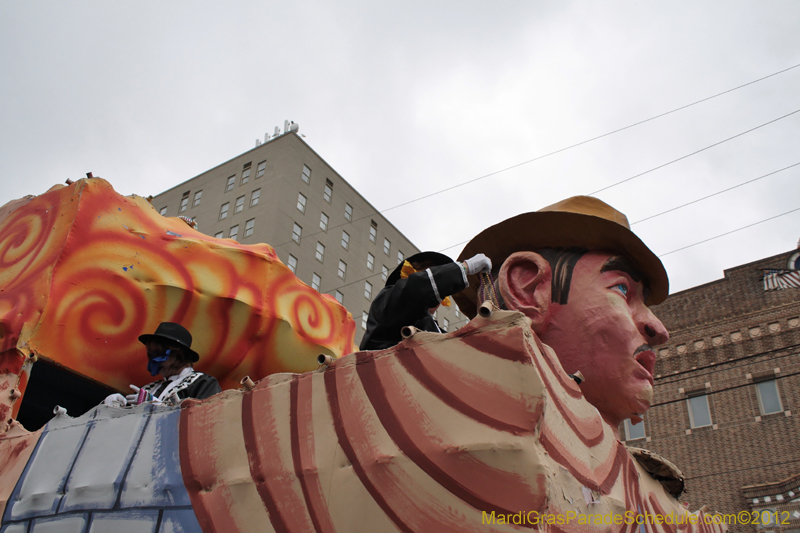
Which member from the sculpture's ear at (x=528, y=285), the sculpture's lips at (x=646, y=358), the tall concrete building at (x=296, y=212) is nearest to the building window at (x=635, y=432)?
the tall concrete building at (x=296, y=212)

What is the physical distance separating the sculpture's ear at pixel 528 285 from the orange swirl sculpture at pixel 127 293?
1570 mm

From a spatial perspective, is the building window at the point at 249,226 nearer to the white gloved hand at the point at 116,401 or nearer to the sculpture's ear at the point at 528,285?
the white gloved hand at the point at 116,401

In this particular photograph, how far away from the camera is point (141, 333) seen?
3.16 metres

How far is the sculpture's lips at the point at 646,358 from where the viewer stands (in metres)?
2.54

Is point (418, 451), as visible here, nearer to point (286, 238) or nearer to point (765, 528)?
point (765, 528)

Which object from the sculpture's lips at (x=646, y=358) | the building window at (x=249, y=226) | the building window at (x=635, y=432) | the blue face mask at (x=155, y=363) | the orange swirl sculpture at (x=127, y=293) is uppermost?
the building window at (x=249, y=226)

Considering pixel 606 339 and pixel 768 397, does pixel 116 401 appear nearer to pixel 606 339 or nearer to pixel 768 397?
pixel 606 339

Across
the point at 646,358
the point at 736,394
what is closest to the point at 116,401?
the point at 646,358

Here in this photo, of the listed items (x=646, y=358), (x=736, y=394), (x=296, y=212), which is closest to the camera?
(x=646, y=358)

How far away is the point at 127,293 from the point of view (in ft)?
10.2

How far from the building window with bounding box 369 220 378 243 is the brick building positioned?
1493 cm

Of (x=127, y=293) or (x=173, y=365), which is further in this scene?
(x=127, y=293)

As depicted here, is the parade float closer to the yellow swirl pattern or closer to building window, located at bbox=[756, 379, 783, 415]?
the yellow swirl pattern

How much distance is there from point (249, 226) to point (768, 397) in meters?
18.2
